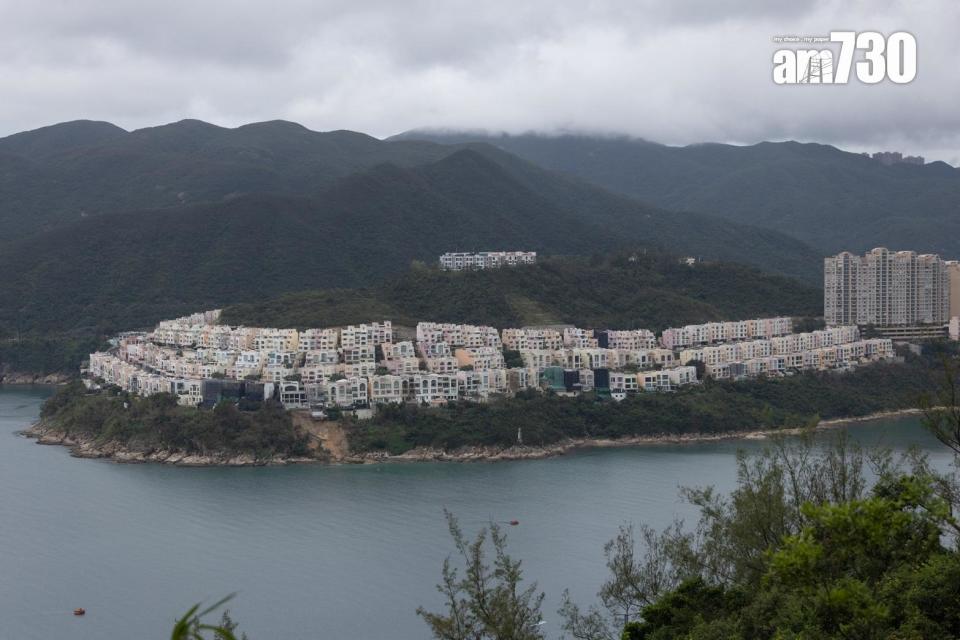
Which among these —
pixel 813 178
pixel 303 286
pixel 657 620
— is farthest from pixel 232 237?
pixel 813 178

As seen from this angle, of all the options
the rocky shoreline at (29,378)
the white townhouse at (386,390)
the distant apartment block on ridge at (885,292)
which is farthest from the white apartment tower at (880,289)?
the rocky shoreline at (29,378)

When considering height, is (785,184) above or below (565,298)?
above

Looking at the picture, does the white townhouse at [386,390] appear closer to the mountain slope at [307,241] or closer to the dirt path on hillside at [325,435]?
the dirt path on hillside at [325,435]

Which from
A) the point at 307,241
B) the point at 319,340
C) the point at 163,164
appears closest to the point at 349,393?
the point at 319,340

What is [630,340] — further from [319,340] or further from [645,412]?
[319,340]

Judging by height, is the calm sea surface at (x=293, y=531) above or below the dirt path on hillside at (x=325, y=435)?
below

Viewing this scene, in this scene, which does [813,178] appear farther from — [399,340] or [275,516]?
[275,516]
